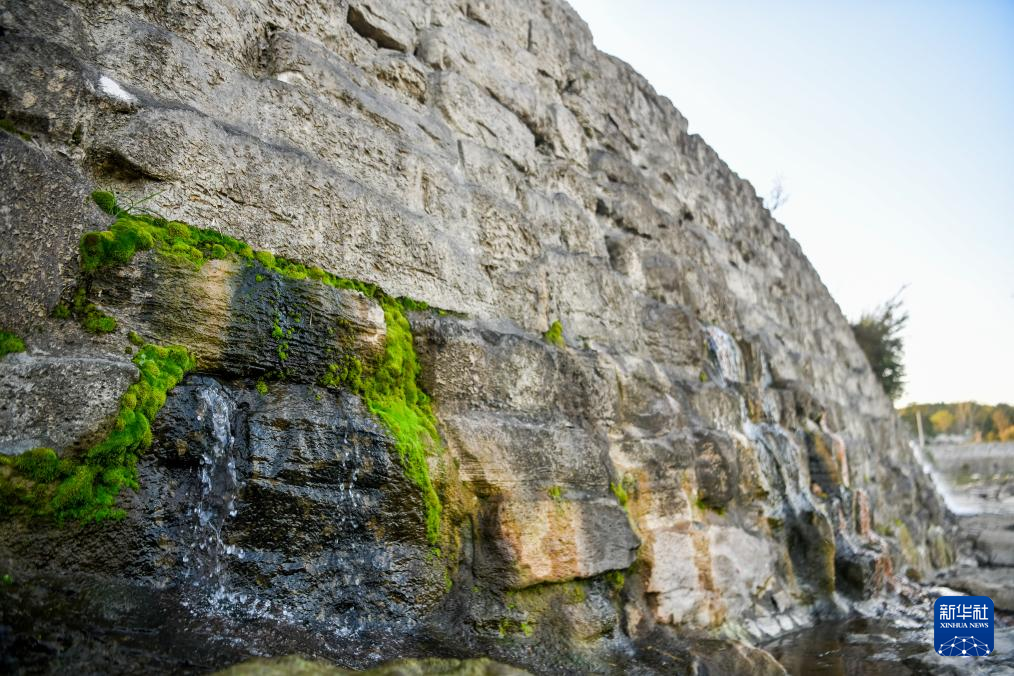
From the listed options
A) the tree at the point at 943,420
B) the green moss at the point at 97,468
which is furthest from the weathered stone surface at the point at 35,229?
the tree at the point at 943,420

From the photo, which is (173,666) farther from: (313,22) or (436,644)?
(313,22)

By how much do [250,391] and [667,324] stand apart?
Result: 10.7ft

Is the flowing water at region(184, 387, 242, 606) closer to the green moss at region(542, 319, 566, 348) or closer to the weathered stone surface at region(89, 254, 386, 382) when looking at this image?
the weathered stone surface at region(89, 254, 386, 382)

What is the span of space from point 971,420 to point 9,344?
47125 mm

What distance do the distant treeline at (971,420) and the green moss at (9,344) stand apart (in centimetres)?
3815

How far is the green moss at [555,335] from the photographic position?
3.49 metres

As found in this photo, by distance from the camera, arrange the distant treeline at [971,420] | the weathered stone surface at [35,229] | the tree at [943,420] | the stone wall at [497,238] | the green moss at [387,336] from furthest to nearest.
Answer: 1. the tree at [943,420]
2. the distant treeline at [971,420]
3. the stone wall at [497,238]
4. the green moss at [387,336]
5. the weathered stone surface at [35,229]

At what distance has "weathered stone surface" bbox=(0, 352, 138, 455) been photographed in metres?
1.64

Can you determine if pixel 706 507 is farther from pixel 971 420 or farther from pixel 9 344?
pixel 971 420

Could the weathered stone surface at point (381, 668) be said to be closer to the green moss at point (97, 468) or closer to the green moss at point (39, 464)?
the green moss at point (97, 468)

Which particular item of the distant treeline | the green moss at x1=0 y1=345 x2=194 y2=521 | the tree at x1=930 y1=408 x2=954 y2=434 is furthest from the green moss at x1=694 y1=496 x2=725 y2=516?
the tree at x1=930 y1=408 x2=954 y2=434

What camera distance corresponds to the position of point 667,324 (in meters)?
4.55

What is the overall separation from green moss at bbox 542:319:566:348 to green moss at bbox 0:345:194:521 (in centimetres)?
202

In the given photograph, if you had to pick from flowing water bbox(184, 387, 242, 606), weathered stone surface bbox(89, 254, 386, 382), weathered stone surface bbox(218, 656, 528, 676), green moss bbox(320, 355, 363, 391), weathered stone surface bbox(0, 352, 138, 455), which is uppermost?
weathered stone surface bbox(89, 254, 386, 382)
